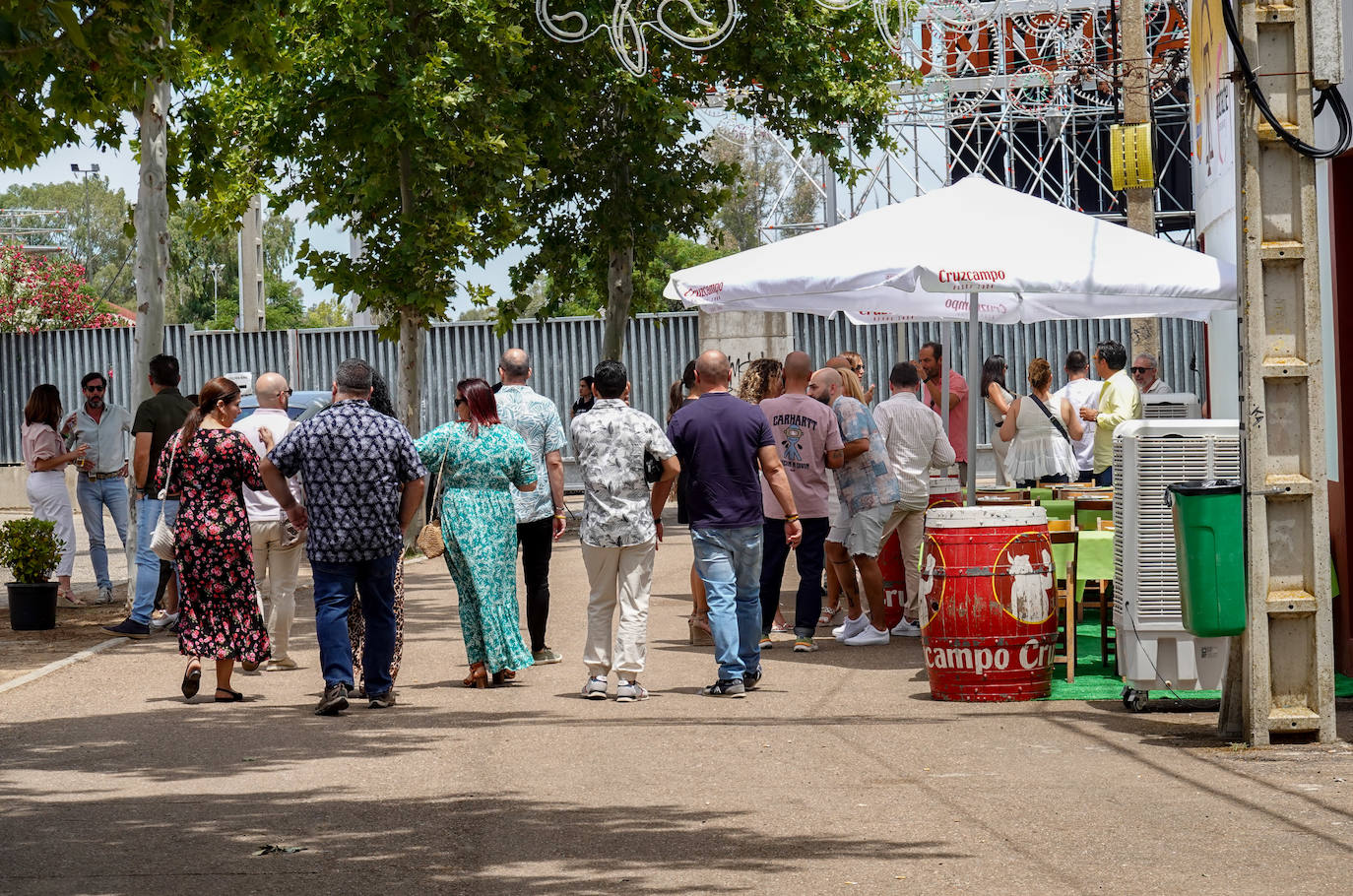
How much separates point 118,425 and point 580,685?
19.2 feet

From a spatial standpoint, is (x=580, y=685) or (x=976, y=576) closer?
(x=976, y=576)

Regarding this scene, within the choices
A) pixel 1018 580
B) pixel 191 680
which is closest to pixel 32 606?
pixel 191 680

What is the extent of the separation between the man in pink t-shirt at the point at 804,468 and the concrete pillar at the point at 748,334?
44.2 feet

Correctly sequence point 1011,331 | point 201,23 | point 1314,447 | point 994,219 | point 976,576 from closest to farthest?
point 1314,447 → point 976,576 → point 994,219 → point 201,23 → point 1011,331

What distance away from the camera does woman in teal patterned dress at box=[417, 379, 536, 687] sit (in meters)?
9.59

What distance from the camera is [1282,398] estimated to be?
776 cm

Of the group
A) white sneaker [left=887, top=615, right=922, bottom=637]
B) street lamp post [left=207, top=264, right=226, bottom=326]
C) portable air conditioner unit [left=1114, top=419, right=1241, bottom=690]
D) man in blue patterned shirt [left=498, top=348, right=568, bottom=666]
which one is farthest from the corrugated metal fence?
street lamp post [left=207, top=264, right=226, bottom=326]

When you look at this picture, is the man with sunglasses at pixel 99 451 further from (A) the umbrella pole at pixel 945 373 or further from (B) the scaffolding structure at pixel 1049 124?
(B) the scaffolding structure at pixel 1049 124

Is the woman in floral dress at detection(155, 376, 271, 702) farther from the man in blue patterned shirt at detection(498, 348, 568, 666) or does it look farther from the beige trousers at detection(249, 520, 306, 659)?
the man in blue patterned shirt at detection(498, 348, 568, 666)

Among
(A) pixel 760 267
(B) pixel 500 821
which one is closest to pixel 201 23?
(A) pixel 760 267

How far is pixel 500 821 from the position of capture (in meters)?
6.38

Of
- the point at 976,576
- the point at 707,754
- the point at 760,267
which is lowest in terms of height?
the point at 707,754

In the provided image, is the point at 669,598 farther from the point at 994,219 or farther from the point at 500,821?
the point at 500,821

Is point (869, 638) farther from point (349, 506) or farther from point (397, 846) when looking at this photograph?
point (397, 846)
